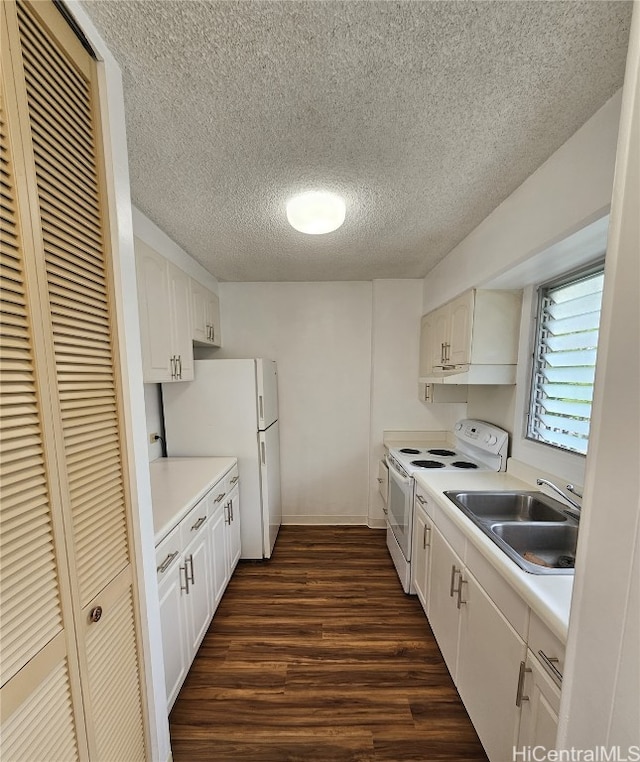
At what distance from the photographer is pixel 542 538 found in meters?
1.42

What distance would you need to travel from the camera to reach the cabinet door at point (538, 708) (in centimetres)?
85

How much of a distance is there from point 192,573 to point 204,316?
6.23ft

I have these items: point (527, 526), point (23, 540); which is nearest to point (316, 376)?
point (527, 526)

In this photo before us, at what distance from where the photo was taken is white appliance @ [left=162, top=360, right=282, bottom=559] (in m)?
2.41

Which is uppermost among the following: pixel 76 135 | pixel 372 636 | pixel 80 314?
pixel 76 135

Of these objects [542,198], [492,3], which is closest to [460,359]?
[542,198]

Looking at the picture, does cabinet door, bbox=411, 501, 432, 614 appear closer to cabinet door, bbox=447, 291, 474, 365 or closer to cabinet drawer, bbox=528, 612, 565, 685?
cabinet drawer, bbox=528, 612, 565, 685

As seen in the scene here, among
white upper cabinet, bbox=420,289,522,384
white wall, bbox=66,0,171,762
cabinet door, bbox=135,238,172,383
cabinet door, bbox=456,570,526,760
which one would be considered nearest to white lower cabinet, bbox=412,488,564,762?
cabinet door, bbox=456,570,526,760

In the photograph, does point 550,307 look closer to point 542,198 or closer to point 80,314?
point 542,198

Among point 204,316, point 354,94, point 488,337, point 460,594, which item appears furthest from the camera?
point 204,316

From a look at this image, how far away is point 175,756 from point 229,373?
200cm

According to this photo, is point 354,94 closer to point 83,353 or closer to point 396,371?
point 83,353

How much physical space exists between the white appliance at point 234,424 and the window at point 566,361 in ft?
6.30

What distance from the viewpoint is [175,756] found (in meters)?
1.26
